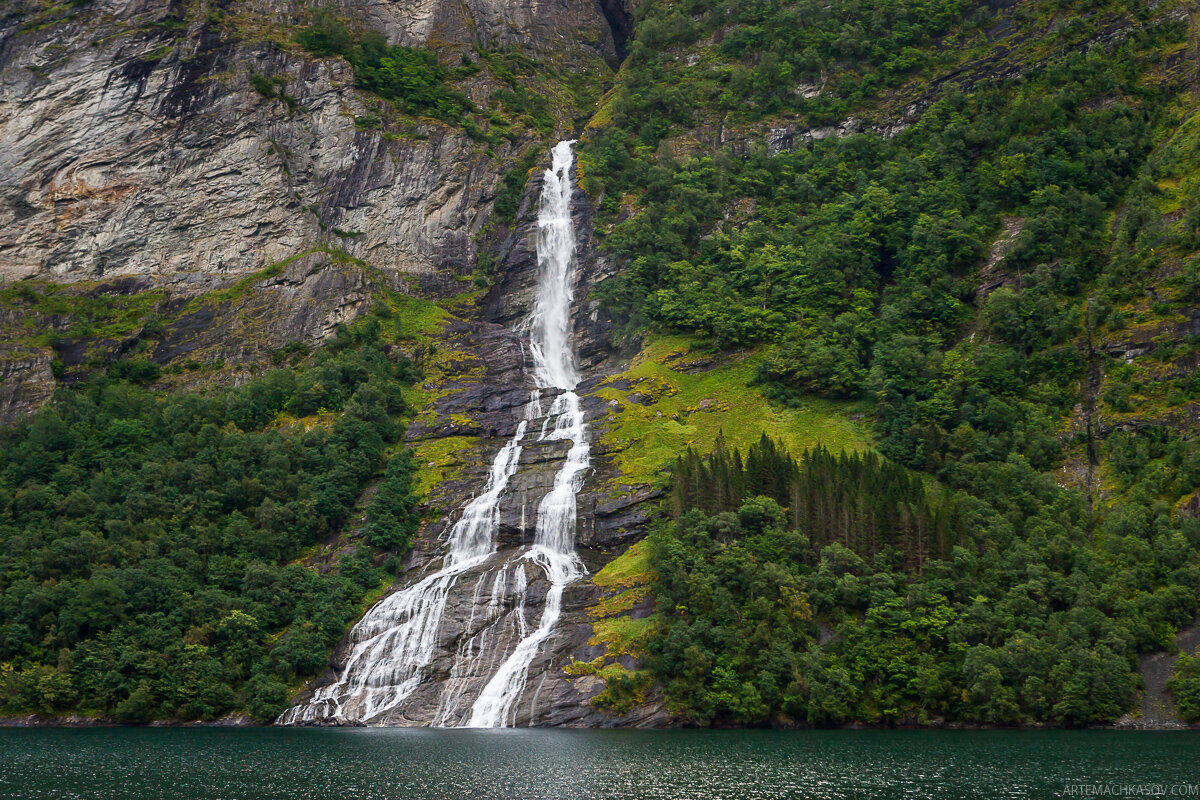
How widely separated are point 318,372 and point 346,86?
4902cm

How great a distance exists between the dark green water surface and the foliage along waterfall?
8.37m

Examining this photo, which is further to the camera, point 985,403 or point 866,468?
point 985,403

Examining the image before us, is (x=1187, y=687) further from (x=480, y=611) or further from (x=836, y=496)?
(x=480, y=611)

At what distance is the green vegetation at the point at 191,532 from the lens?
70.2 metres

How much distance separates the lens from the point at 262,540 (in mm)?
81312

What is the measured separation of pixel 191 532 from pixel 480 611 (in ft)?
88.4

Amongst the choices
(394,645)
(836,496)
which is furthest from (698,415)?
(394,645)

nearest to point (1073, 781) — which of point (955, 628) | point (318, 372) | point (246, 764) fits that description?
point (955, 628)

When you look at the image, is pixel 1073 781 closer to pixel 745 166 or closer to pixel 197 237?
pixel 745 166

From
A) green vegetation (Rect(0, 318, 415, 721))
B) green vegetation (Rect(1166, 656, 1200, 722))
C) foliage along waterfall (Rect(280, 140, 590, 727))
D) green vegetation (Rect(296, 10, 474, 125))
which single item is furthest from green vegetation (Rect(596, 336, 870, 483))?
green vegetation (Rect(296, 10, 474, 125))

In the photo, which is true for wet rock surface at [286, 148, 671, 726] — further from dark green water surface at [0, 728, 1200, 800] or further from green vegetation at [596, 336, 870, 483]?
dark green water surface at [0, 728, 1200, 800]

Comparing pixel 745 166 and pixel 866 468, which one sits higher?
pixel 745 166

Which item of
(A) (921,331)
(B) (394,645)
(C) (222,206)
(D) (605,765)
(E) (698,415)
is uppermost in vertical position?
(C) (222,206)

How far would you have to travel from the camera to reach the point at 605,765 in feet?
147
